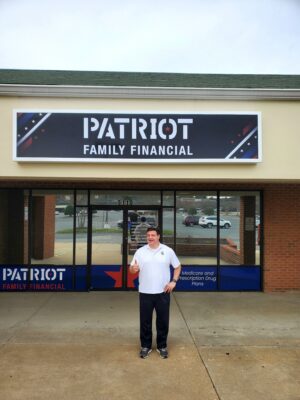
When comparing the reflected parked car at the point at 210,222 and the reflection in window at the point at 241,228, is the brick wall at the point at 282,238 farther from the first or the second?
the reflected parked car at the point at 210,222

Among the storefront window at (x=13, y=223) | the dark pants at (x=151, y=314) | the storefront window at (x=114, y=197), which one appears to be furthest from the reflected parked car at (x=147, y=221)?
the dark pants at (x=151, y=314)

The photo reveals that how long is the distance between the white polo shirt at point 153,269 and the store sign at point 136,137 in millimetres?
1822

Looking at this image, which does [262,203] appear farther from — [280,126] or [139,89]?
[139,89]

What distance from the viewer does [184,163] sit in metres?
6.62

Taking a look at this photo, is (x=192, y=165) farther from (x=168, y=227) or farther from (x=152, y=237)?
(x=168, y=227)

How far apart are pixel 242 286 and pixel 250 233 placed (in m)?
1.27

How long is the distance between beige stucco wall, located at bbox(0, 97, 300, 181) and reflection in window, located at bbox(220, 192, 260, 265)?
284 cm

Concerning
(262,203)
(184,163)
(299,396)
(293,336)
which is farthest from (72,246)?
(299,396)

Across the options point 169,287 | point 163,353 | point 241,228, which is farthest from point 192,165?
point 241,228

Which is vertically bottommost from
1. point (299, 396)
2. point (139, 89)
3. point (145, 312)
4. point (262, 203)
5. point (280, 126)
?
point (299, 396)

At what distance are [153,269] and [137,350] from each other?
1199mm

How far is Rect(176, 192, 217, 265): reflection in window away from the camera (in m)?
9.42

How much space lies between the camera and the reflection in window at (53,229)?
30.6 feet

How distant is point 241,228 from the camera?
374 inches
